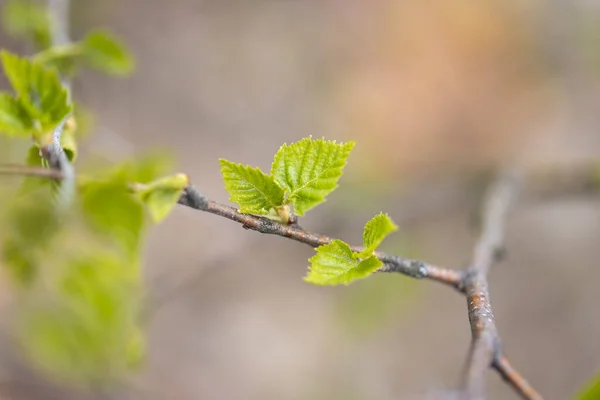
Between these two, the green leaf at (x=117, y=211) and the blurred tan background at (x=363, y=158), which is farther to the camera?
the blurred tan background at (x=363, y=158)

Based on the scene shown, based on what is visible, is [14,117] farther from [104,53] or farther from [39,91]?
[104,53]

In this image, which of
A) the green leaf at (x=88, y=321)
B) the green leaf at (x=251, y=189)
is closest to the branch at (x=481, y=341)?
the green leaf at (x=251, y=189)

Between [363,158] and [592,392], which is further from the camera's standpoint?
[363,158]

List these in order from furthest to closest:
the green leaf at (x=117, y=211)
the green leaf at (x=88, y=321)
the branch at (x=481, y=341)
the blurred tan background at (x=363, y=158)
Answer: the blurred tan background at (x=363, y=158) < the green leaf at (x=88, y=321) < the green leaf at (x=117, y=211) < the branch at (x=481, y=341)

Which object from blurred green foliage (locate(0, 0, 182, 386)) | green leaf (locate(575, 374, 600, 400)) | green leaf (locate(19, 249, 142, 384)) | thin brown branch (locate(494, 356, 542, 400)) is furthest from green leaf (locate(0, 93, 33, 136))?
green leaf (locate(575, 374, 600, 400))

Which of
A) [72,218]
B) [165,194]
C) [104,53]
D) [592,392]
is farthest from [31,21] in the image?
[592,392]

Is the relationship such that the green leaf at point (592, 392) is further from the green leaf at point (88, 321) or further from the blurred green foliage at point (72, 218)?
the green leaf at point (88, 321)

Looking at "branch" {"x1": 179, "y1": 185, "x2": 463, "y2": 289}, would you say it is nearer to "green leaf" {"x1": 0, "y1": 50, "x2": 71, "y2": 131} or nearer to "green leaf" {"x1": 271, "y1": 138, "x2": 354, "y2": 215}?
"green leaf" {"x1": 271, "y1": 138, "x2": 354, "y2": 215}
